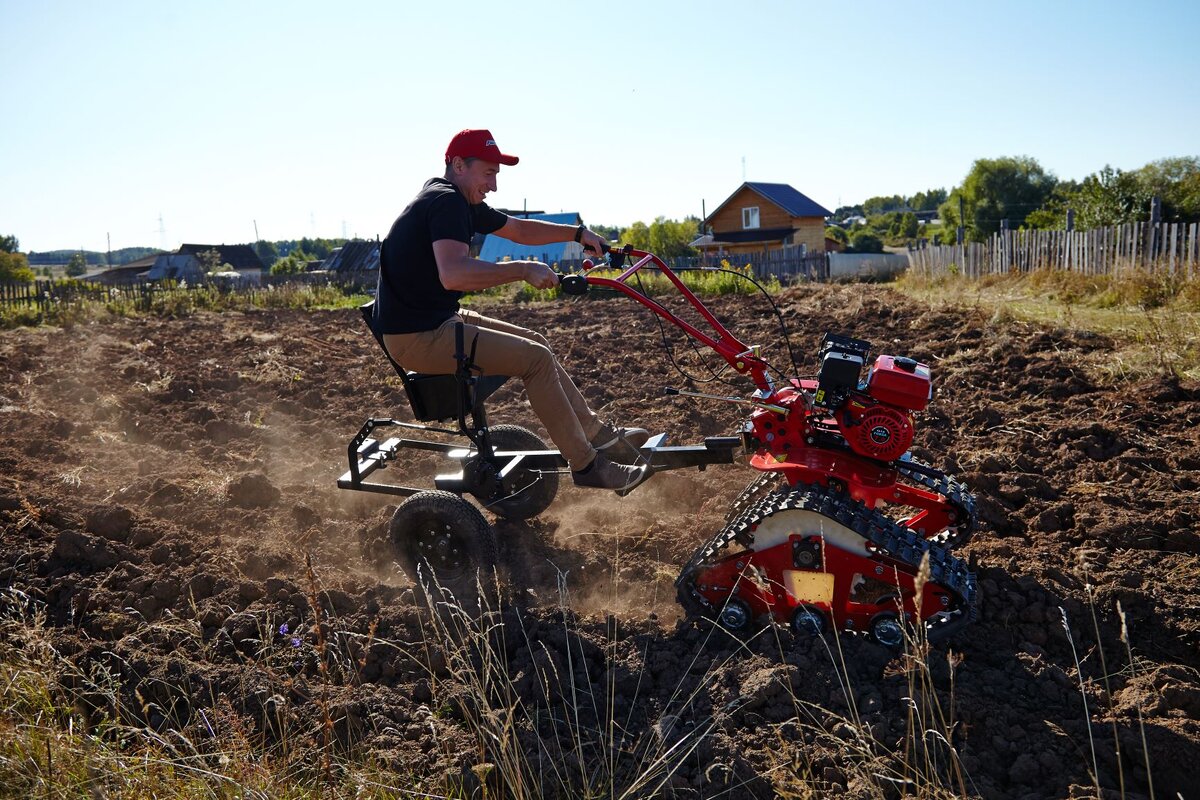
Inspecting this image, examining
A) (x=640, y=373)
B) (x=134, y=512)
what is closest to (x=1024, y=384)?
(x=640, y=373)

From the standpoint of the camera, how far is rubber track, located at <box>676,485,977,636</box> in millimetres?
4227

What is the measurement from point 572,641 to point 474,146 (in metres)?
2.69

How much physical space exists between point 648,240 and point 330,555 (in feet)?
167

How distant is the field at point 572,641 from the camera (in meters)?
3.43

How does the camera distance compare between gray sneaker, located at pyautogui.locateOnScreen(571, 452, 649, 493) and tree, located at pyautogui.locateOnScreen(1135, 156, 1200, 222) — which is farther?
tree, located at pyautogui.locateOnScreen(1135, 156, 1200, 222)

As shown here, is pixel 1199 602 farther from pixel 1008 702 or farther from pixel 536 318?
pixel 536 318

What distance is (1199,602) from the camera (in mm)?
4531

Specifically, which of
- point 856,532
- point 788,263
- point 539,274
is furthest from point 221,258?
point 856,532

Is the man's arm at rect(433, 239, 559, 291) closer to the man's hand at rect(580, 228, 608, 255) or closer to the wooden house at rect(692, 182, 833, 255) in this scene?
the man's hand at rect(580, 228, 608, 255)

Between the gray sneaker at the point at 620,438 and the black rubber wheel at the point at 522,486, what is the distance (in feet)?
1.43

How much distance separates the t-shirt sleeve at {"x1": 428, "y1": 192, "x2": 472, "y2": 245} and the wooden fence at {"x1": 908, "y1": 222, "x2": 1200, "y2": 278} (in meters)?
12.8

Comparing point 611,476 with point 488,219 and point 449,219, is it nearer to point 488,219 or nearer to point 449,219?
point 449,219

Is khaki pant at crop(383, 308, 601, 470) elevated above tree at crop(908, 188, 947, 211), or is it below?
below

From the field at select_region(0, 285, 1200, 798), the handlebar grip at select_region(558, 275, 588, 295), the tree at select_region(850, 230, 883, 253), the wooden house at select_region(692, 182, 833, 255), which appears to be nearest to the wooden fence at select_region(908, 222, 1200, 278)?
the field at select_region(0, 285, 1200, 798)
